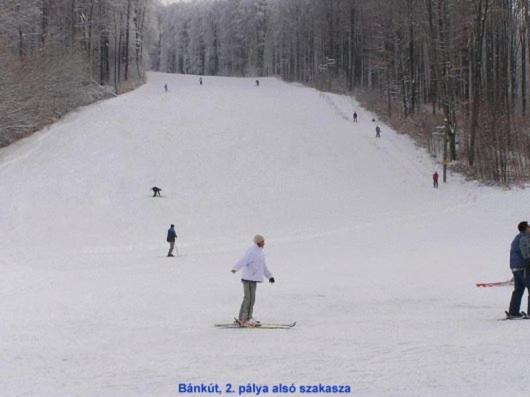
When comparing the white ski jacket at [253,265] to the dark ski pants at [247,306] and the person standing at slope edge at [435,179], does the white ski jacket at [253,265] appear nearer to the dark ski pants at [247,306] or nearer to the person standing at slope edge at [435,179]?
the dark ski pants at [247,306]

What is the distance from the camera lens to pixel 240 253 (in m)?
22.5

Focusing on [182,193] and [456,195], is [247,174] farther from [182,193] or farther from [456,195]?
[456,195]

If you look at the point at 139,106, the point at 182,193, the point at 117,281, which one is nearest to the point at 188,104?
the point at 139,106

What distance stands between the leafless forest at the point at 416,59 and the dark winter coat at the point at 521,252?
2338 centimetres

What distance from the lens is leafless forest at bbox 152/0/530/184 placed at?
118 feet

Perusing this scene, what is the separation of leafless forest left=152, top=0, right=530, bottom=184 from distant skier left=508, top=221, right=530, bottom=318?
2340cm

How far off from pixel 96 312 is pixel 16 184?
22.3 m

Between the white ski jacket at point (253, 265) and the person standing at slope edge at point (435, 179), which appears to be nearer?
the white ski jacket at point (253, 265)

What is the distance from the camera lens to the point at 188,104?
52812 millimetres

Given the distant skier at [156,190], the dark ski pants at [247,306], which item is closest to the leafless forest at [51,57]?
the distant skier at [156,190]

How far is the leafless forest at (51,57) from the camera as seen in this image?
39.0 meters

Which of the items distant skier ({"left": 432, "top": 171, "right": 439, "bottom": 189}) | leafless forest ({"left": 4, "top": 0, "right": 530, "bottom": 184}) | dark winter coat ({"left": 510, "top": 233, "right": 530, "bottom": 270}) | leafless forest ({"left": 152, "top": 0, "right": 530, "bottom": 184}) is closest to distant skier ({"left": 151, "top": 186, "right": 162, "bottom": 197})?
leafless forest ({"left": 4, "top": 0, "right": 530, "bottom": 184})

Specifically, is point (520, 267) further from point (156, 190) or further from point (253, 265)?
point (156, 190)

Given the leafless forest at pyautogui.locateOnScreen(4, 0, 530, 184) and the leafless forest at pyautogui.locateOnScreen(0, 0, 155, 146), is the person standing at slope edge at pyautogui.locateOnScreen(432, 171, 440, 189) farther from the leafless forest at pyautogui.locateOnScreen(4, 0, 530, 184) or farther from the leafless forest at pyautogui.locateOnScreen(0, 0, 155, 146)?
the leafless forest at pyautogui.locateOnScreen(0, 0, 155, 146)
